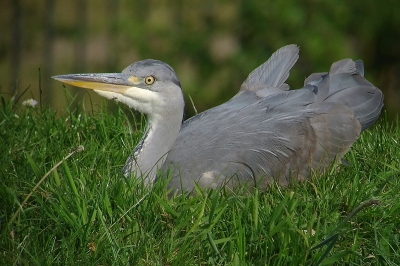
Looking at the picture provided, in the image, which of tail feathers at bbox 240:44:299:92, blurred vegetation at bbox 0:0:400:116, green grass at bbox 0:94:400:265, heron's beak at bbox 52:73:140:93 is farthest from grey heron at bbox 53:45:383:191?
blurred vegetation at bbox 0:0:400:116

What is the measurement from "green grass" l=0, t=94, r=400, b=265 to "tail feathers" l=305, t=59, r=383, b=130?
646 mm

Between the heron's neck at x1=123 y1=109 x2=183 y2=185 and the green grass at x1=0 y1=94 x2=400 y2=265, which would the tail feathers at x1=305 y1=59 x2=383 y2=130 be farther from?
the heron's neck at x1=123 y1=109 x2=183 y2=185

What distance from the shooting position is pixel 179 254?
120 inches

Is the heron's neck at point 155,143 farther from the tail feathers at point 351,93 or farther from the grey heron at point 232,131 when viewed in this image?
the tail feathers at point 351,93

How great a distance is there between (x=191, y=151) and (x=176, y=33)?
316cm

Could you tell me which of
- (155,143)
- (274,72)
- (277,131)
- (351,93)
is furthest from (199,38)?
(155,143)

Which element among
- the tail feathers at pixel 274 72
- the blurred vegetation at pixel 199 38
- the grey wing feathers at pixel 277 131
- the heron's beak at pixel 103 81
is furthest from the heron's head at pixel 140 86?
the blurred vegetation at pixel 199 38

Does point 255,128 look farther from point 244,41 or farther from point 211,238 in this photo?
point 244,41

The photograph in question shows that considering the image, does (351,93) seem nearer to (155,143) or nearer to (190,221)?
(155,143)

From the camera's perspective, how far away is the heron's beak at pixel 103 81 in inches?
163

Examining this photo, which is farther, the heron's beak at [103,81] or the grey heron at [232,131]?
the heron's beak at [103,81]

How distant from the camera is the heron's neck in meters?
4.07

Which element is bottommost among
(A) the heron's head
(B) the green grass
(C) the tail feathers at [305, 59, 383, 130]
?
(B) the green grass

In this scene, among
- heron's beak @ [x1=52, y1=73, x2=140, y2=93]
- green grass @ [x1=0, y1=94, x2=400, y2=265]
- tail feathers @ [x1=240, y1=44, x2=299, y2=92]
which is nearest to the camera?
green grass @ [x1=0, y1=94, x2=400, y2=265]
